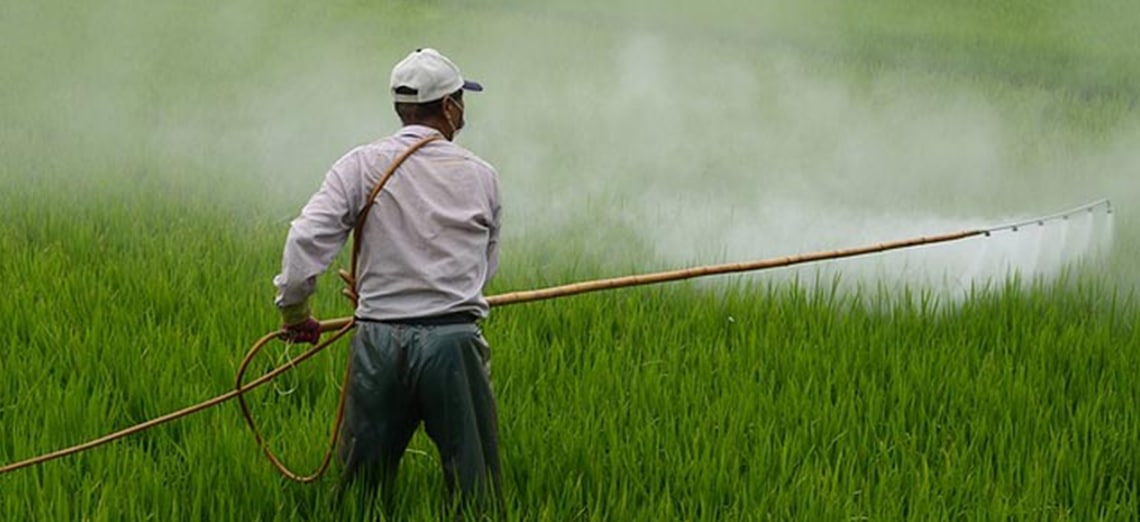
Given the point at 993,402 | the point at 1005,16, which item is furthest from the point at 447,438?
the point at 1005,16

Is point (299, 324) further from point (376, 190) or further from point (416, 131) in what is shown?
point (416, 131)

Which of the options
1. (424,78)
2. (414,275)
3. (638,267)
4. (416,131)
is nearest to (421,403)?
(414,275)

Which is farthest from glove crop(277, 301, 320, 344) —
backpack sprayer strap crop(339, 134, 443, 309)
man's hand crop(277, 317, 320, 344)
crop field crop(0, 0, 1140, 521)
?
crop field crop(0, 0, 1140, 521)

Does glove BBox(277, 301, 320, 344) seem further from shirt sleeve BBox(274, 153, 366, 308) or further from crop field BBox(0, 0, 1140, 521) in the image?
crop field BBox(0, 0, 1140, 521)

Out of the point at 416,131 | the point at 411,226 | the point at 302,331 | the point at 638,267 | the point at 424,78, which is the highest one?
the point at 424,78

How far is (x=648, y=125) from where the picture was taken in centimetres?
856

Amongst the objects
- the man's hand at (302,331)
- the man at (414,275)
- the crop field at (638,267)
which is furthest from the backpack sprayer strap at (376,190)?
the crop field at (638,267)

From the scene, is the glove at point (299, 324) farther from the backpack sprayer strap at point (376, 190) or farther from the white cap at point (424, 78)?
the white cap at point (424, 78)

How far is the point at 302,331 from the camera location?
8.98ft

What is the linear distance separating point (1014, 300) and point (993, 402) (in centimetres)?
115

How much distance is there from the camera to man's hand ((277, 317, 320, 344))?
2725mm

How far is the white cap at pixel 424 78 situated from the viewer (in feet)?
9.05

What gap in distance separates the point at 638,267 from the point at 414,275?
9.46 feet

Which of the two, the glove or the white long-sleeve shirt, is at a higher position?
the white long-sleeve shirt
